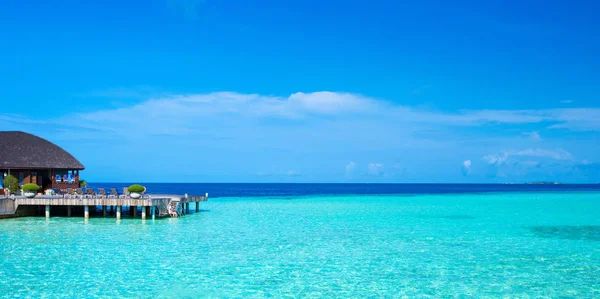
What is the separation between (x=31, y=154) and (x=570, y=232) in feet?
116

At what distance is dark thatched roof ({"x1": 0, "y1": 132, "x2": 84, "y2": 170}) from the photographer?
3774 centimetres

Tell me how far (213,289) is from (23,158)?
2869cm

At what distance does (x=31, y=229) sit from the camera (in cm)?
2811

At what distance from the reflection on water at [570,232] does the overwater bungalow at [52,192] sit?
22.3 m

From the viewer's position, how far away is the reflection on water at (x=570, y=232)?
2697 cm

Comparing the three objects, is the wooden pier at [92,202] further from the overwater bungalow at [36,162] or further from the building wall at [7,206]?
the overwater bungalow at [36,162]

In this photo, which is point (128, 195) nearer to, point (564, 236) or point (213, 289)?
point (213, 289)

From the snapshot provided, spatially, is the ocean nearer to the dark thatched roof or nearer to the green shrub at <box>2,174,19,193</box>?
the green shrub at <box>2,174,19,193</box>

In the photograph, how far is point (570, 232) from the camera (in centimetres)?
2912

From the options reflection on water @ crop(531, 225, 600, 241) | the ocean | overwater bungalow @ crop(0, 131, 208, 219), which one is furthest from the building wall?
reflection on water @ crop(531, 225, 600, 241)

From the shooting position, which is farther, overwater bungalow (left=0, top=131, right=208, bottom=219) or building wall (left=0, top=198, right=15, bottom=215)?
overwater bungalow (left=0, top=131, right=208, bottom=219)

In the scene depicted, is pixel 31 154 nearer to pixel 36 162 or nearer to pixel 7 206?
pixel 36 162

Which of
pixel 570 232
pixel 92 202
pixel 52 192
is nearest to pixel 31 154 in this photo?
pixel 52 192

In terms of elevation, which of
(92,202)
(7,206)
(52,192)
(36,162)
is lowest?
(7,206)
